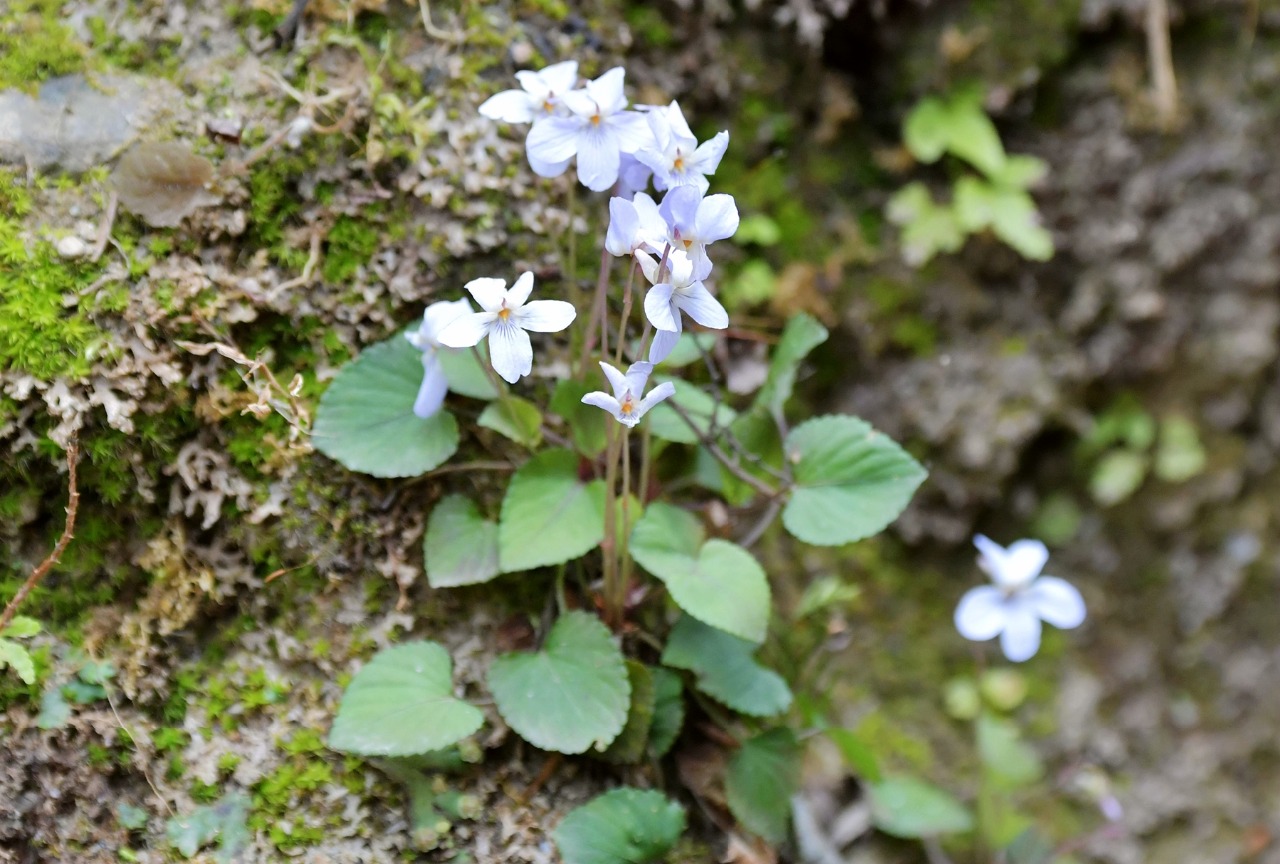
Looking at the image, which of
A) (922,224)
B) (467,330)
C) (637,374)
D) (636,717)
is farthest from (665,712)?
(922,224)

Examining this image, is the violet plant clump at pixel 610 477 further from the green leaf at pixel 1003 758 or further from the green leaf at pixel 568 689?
the green leaf at pixel 1003 758

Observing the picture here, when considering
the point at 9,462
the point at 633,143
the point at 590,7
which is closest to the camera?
the point at 633,143

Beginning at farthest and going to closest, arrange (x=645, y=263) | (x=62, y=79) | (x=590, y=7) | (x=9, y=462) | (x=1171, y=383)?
(x=1171, y=383) < (x=590, y=7) < (x=62, y=79) < (x=9, y=462) < (x=645, y=263)

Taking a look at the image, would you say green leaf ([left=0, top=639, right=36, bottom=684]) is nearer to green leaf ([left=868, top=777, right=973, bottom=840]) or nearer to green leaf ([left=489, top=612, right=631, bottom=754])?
green leaf ([left=489, top=612, right=631, bottom=754])

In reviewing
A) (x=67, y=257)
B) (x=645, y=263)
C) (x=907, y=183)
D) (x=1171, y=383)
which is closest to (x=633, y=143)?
(x=645, y=263)

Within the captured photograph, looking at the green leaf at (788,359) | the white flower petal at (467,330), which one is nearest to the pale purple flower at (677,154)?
the white flower petal at (467,330)

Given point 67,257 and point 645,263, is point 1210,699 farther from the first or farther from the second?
point 67,257
